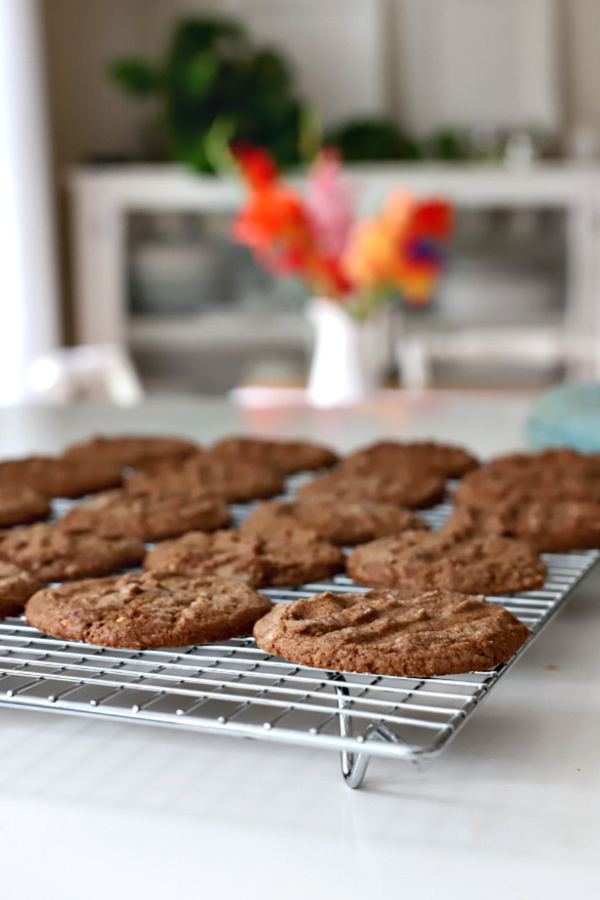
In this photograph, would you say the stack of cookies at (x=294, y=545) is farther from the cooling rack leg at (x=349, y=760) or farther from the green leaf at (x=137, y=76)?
the green leaf at (x=137, y=76)

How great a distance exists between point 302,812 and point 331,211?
2.17m

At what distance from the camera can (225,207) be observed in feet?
14.9

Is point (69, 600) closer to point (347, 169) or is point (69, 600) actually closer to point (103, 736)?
point (103, 736)

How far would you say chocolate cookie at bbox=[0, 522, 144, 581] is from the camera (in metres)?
0.96

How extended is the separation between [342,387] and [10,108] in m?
2.10

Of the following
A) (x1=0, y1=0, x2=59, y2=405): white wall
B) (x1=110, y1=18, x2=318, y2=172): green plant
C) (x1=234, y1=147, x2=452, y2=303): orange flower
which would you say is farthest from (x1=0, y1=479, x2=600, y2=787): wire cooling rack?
(x1=110, y1=18, x2=318, y2=172): green plant

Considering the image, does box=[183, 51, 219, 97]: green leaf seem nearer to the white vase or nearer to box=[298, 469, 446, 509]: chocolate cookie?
the white vase

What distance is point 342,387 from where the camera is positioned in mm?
2670

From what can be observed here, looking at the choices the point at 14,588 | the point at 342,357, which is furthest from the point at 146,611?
the point at 342,357

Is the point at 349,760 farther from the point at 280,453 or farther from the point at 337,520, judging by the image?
the point at 280,453

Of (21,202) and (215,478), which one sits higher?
(21,202)

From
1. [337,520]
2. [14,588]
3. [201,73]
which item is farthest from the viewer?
[201,73]

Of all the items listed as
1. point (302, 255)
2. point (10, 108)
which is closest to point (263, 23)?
point (10, 108)

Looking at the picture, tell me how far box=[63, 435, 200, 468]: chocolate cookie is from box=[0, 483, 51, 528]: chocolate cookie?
0.58 ft
